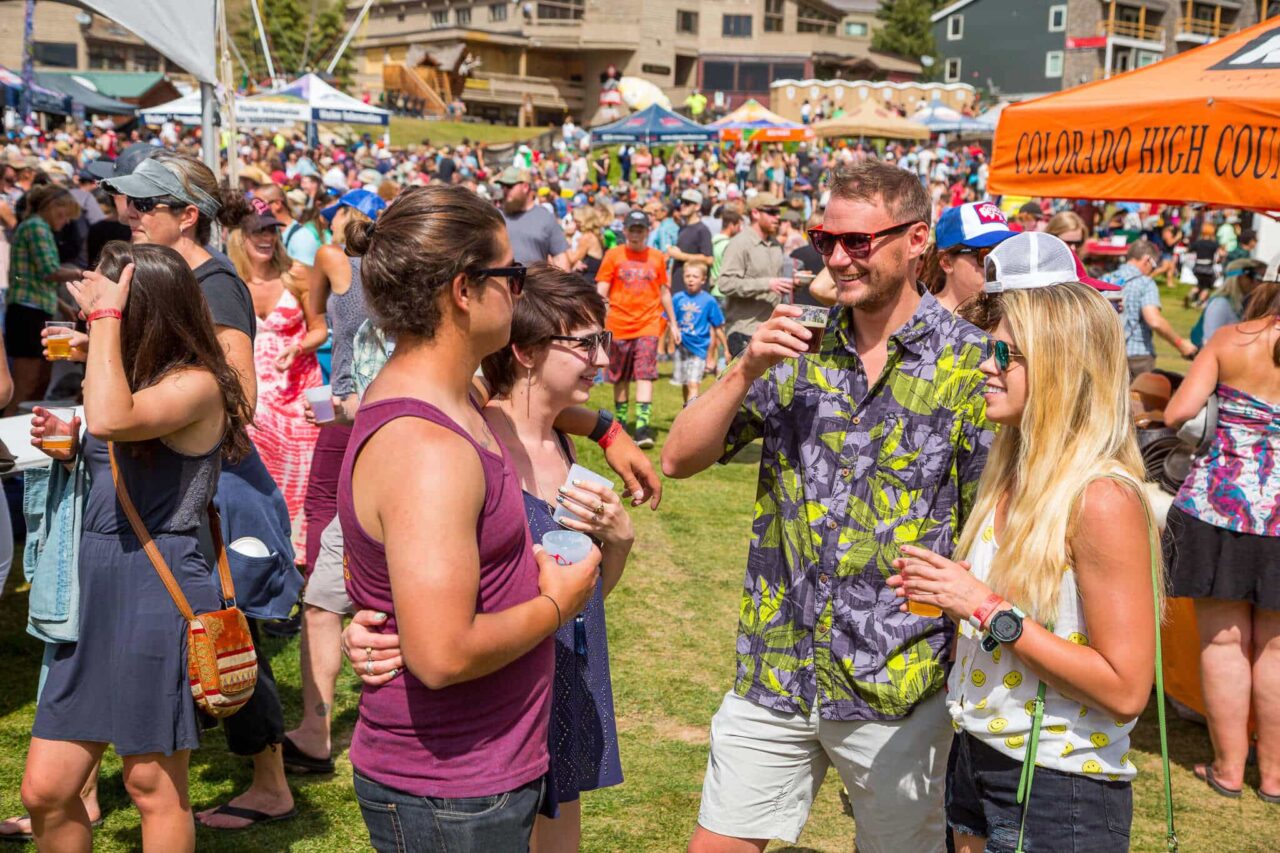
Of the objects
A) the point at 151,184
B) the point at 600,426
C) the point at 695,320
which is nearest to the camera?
the point at 600,426

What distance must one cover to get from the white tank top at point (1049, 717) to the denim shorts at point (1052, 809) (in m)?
0.03

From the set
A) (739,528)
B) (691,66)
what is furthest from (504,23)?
(739,528)

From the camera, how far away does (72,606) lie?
2.89 metres

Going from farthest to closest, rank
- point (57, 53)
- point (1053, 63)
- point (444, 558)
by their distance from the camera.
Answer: point (1053, 63) < point (57, 53) < point (444, 558)

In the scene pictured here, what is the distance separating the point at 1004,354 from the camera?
7.97 feet

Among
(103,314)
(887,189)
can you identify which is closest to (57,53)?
(103,314)

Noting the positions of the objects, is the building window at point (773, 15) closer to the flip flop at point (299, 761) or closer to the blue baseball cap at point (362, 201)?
the blue baseball cap at point (362, 201)

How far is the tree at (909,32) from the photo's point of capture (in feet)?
256

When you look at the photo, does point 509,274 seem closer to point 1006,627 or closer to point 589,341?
point 589,341

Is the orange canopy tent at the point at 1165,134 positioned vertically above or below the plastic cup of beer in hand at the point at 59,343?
above

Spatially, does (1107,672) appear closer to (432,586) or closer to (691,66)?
(432,586)

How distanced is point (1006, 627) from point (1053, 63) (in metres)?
71.3

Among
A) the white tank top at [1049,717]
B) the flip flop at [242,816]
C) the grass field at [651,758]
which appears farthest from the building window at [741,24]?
the white tank top at [1049,717]

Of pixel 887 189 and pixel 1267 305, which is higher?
pixel 887 189
